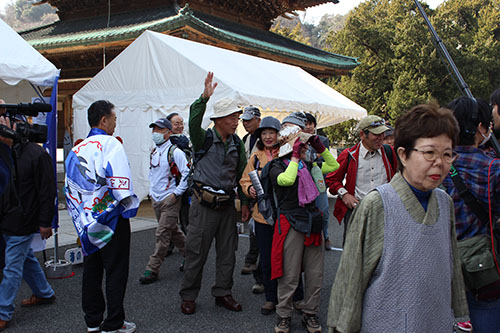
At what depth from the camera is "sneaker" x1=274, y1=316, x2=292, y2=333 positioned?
3178mm

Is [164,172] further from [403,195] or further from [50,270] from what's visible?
[403,195]

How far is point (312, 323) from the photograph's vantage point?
3193 millimetres

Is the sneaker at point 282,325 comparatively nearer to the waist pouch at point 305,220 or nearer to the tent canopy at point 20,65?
the waist pouch at point 305,220

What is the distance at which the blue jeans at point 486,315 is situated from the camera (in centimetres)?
207

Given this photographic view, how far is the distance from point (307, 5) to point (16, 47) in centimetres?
1243

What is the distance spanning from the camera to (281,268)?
3.20 metres

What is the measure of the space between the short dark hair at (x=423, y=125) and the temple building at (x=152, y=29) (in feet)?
26.9

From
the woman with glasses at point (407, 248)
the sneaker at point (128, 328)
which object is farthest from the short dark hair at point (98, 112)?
the woman with glasses at point (407, 248)

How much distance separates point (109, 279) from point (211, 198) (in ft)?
3.35

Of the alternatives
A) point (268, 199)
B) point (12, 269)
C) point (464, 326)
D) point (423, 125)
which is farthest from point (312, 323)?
point (12, 269)

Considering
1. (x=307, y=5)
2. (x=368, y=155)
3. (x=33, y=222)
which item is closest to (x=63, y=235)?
(x=33, y=222)

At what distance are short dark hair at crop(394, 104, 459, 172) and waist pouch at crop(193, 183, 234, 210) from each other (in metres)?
2.03

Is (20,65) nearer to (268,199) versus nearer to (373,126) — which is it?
(268,199)

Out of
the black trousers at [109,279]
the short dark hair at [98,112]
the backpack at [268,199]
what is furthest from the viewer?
the backpack at [268,199]
